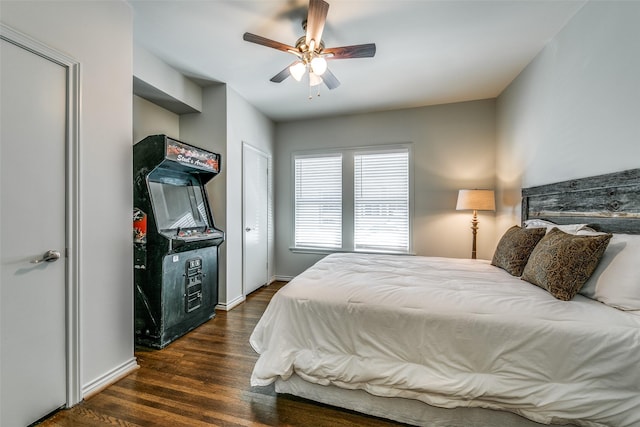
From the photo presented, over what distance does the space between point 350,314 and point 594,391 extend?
116cm

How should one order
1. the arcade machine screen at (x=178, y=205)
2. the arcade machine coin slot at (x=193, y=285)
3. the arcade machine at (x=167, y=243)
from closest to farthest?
the arcade machine at (x=167, y=243) → the arcade machine screen at (x=178, y=205) → the arcade machine coin slot at (x=193, y=285)

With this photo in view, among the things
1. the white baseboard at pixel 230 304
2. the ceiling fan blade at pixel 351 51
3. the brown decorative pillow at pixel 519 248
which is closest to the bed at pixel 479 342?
the brown decorative pillow at pixel 519 248

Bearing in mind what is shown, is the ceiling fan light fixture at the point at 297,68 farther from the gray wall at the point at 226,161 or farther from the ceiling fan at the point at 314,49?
the gray wall at the point at 226,161

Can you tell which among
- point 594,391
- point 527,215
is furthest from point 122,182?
point 527,215

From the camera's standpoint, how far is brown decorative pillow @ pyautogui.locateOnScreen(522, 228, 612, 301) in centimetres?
144

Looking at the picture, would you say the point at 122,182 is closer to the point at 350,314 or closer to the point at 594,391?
the point at 350,314

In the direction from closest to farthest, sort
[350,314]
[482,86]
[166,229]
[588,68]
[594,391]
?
[594,391] < [350,314] < [588,68] < [166,229] < [482,86]

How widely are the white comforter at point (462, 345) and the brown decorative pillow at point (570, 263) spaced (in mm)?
66

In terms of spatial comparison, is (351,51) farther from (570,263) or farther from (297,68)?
(570,263)

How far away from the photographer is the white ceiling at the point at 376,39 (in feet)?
6.36

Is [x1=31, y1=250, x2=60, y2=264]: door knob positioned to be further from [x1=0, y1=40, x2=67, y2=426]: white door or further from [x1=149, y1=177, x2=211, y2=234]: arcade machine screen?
[x1=149, y1=177, x2=211, y2=234]: arcade machine screen

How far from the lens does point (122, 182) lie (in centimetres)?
194

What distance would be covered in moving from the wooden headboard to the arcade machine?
315 centimetres

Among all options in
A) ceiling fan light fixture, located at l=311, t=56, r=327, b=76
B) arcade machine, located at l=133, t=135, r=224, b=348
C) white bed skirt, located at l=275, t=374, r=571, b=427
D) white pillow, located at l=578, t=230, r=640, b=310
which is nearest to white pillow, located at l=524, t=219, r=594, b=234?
white pillow, located at l=578, t=230, r=640, b=310
